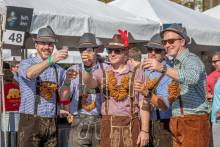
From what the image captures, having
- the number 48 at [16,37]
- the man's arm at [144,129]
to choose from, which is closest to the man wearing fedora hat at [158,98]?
the man's arm at [144,129]

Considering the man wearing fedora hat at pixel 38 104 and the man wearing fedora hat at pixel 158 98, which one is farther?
the man wearing fedora hat at pixel 38 104

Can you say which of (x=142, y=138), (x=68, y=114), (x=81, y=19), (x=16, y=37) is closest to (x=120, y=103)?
(x=142, y=138)

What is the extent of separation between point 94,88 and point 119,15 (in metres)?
2.97

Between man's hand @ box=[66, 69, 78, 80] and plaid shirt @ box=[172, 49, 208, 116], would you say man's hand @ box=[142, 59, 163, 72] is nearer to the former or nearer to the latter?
plaid shirt @ box=[172, 49, 208, 116]

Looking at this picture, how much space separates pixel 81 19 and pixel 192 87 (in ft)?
9.46

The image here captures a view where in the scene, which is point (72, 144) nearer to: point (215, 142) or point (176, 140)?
point (176, 140)

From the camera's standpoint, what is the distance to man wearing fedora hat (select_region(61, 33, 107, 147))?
19.1ft

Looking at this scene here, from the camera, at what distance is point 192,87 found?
4.76 metres

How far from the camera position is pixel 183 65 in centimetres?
467

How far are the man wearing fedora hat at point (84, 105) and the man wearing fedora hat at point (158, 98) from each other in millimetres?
581

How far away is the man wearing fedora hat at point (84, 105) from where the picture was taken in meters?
5.81

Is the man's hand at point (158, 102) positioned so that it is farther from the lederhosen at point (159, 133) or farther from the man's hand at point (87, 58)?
the man's hand at point (87, 58)

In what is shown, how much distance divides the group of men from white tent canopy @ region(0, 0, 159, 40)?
1068mm

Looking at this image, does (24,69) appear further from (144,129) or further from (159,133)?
(159,133)
